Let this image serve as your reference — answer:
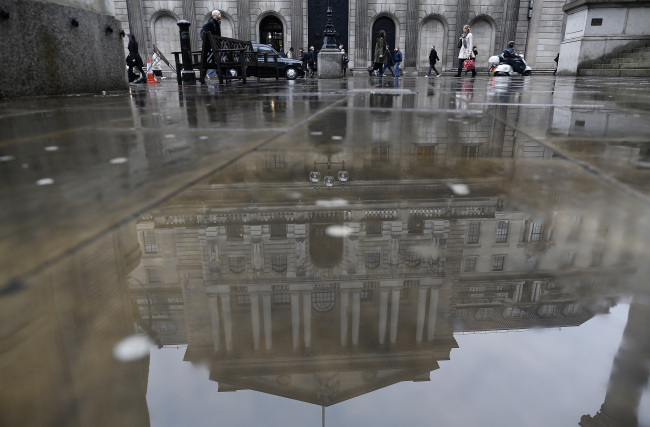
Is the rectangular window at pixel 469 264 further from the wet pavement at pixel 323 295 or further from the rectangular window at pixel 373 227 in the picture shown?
the rectangular window at pixel 373 227

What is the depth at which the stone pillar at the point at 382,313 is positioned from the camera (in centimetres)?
65

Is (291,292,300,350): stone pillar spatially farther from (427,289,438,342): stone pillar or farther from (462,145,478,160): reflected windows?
(462,145,478,160): reflected windows

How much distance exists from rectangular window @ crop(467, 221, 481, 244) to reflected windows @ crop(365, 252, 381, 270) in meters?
0.25

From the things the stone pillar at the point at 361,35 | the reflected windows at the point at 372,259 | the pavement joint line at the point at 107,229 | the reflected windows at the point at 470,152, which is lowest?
the reflected windows at the point at 372,259

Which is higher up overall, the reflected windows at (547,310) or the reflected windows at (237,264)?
the reflected windows at (237,264)

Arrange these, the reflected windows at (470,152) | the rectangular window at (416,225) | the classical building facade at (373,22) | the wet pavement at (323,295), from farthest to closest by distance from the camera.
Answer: the classical building facade at (373,22) → the reflected windows at (470,152) → the rectangular window at (416,225) → the wet pavement at (323,295)

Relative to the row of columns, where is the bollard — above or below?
above

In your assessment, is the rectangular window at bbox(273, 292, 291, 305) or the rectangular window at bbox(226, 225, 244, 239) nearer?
the rectangular window at bbox(273, 292, 291, 305)

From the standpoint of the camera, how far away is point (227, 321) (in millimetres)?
697

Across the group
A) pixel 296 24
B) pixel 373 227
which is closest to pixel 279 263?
pixel 373 227

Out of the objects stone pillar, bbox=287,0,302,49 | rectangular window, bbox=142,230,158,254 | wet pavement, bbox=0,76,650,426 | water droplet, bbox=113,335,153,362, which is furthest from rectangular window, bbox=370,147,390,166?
stone pillar, bbox=287,0,302,49

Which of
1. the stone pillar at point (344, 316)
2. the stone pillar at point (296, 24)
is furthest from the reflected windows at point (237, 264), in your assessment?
the stone pillar at point (296, 24)

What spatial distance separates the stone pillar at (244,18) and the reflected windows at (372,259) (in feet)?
87.8

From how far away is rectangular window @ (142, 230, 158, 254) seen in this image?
0.95 meters
